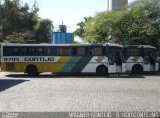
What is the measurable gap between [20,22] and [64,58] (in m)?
35.1

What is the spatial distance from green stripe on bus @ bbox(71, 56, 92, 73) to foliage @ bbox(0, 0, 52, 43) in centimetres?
2629

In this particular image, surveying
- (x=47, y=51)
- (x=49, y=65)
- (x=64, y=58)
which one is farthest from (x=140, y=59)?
(x=47, y=51)

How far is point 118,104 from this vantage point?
15.1 m

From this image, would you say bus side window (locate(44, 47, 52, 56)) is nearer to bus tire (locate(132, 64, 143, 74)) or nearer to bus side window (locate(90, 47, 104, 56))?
bus side window (locate(90, 47, 104, 56))

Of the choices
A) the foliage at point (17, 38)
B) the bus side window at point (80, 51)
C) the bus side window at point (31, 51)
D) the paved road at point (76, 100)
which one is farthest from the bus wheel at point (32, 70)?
the foliage at point (17, 38)

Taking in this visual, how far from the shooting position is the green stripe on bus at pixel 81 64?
106 ft

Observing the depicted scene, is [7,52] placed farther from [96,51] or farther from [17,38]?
[17,38]

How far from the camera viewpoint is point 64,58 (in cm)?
3256

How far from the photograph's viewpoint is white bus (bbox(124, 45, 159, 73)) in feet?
116

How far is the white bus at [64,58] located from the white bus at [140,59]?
2809 mm

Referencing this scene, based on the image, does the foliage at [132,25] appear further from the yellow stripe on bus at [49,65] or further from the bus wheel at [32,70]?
the bus wheel at [32,70]

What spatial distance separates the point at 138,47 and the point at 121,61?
3.46 meters

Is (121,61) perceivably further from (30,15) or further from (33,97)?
(30,15)

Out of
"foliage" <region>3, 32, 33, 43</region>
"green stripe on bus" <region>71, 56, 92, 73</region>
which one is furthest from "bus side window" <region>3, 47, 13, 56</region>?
"foliage" <region>3, 32, 33, 43</region>
